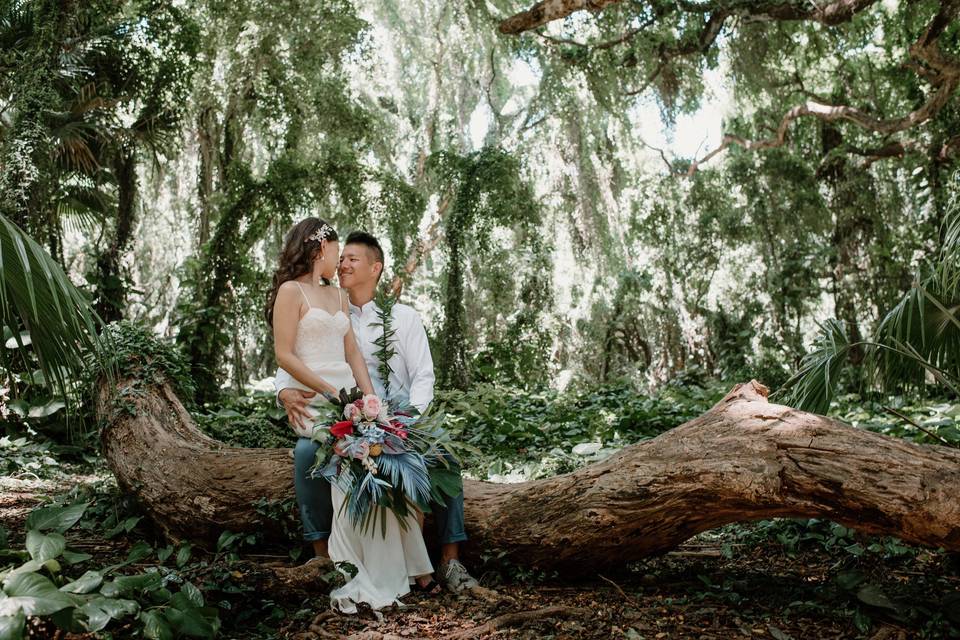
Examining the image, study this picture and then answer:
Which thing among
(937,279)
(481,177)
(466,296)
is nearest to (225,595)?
(937,279)

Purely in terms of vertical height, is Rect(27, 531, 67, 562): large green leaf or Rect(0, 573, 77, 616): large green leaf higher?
Rect(27, 531, 67, 562): large green leaf

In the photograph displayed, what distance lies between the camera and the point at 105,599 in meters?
2.25

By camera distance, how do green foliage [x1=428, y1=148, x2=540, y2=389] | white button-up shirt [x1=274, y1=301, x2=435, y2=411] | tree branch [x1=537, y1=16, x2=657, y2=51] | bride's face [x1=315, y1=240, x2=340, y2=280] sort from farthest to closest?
1. green foliage [x1=428, y1=148, x2=540, y2=389]
2. tree branch [x1=537, y1=16, x2=657, y2=51]
3. white button-up shirt [x1=274, y1=301, x2=435, y2=411]
4. bride's face [x1=315, y1=240, x2=340, y2=280]

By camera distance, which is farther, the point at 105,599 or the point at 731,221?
the point at 731,221

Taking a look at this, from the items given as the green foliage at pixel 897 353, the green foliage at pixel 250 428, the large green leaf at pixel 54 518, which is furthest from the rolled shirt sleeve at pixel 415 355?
the green foliage at pixel 250 428

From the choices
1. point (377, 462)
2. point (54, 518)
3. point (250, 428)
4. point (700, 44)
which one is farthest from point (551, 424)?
point (54, 518)

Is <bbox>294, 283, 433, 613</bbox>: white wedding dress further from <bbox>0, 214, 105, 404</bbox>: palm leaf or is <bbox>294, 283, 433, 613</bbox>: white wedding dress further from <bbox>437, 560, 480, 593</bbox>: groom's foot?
<bbox>0, 214, 105, 404</bbox>: palm leaf

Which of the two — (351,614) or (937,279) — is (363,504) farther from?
(937,279)

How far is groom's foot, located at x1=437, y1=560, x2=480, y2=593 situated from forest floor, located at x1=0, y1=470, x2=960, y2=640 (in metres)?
0.05

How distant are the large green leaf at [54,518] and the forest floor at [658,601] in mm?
423

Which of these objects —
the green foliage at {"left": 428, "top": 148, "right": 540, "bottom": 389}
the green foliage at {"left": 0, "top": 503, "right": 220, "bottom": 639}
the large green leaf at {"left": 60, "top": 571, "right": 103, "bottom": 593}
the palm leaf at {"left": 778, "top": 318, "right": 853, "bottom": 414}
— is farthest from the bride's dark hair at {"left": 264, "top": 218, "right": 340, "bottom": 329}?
the green foliage at {"left": 428, "top": 148, "right": 540, "bottom": 389}

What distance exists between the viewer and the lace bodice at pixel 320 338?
3.54 m

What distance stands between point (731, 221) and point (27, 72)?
403 inches

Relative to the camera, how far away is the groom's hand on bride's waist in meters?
3.44
